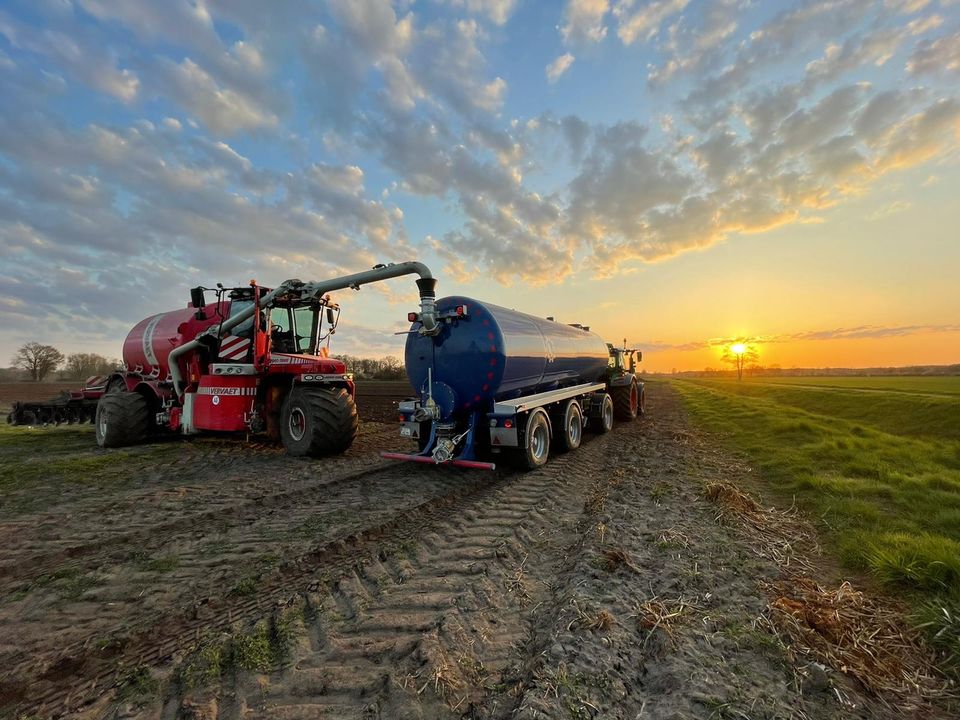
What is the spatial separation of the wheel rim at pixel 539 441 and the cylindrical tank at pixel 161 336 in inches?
301

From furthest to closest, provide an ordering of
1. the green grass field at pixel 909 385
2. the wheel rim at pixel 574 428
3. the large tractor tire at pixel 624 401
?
the green grass field at pixel 909 385 < the large tractor tire at pixel 624 401 < the wheel rim at pixel 574 428

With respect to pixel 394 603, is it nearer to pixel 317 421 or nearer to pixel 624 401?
pixel 317 421

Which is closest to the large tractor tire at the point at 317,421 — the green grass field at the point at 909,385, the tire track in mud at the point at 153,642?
the tire track in mud at the point at 153,642

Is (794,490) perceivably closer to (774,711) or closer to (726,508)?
(726,508)

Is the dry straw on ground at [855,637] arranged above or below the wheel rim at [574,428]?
below

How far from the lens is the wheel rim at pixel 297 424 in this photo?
8922 mm

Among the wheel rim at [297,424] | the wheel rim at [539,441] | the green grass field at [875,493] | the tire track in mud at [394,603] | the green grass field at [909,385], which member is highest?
the wheel rim at [297,424]

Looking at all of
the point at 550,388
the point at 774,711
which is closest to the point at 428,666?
the point at 774,711

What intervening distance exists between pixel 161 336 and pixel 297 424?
185 inches

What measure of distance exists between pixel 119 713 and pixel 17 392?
40.1m

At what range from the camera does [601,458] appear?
9.52m

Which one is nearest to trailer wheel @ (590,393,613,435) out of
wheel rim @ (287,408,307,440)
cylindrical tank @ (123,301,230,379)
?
wheel rim @ (287,408,307,440)

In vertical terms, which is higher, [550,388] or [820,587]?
[550,388]

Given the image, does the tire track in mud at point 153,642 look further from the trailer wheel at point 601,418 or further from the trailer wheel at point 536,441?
the trailer wheel at point 601,418
